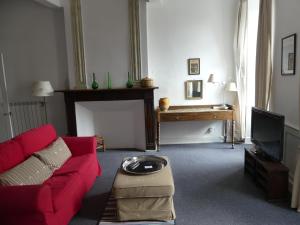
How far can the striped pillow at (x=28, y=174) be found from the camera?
2.15m

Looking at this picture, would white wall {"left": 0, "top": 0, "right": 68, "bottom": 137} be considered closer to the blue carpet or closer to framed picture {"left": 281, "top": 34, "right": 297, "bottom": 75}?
the blue carpet

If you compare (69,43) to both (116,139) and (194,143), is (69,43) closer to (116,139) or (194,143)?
(116,139)

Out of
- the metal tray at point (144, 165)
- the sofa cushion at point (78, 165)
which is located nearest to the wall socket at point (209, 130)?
the metal tray at point (144, 165)

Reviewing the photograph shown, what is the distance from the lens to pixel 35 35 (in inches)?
189

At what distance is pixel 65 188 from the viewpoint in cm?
237

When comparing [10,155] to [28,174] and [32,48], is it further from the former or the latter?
[32,48]

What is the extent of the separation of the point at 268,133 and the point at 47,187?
2.56 meters

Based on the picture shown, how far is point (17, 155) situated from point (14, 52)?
3.09 m

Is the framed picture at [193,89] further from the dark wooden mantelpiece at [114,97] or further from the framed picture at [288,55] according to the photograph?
the framed picture at [288,55]

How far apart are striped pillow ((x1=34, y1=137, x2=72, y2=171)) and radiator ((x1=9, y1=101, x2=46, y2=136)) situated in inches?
80.4

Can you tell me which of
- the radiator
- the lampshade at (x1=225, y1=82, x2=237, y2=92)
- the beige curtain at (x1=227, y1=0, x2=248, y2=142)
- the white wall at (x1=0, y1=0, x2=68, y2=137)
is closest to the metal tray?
the lampshade at (x1=225, y1=82, x2=237, y2=92)

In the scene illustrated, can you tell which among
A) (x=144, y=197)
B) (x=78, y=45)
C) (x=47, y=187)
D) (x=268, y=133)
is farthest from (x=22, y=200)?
(x=78, y=45)

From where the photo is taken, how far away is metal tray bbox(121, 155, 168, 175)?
262 centimetres

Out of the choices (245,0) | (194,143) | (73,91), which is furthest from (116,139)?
(245,0)
